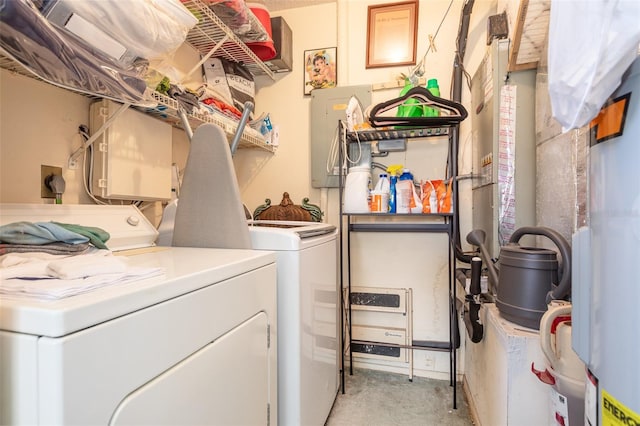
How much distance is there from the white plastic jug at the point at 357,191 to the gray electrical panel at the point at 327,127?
1.09ft

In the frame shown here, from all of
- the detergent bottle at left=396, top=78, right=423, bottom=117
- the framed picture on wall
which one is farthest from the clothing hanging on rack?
the framed picture on wall

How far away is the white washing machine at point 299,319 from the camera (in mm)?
1223

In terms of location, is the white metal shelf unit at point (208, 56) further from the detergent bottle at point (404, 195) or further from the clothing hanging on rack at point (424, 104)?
the detergent bottle at point (404, 195)

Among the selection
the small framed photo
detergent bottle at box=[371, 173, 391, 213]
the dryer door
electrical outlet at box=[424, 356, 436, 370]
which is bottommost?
electrical outlet at box=[424, 356, 436, 370]

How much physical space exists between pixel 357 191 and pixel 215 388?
148 centimetres

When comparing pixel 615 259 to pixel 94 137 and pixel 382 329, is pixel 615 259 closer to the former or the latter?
pixel 94 137

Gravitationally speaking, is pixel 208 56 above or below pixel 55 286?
above

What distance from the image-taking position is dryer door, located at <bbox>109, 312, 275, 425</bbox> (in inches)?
23.1

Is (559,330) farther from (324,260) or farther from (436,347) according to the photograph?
(436,347)

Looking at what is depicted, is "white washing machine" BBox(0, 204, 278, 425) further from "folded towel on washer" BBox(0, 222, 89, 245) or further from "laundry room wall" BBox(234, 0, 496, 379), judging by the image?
"laundry room wall" BBox(234, 0, 496, 379)

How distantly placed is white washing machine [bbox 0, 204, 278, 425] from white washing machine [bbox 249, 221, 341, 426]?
93mm

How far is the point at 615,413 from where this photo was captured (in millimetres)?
534

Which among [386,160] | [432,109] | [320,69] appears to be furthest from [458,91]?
[320,69]

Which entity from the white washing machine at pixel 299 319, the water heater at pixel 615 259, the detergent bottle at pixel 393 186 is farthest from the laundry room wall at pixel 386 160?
the water heater at pixel 615 259
